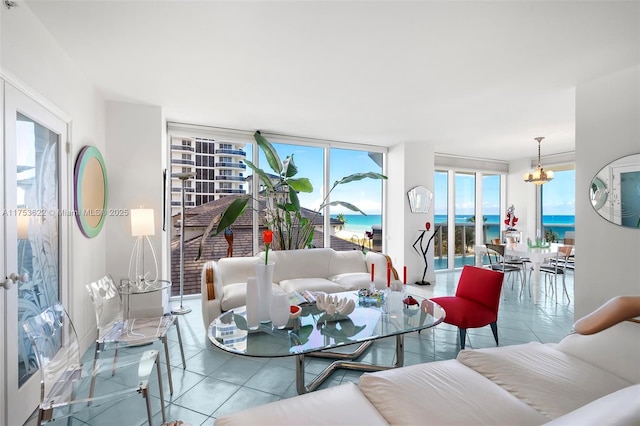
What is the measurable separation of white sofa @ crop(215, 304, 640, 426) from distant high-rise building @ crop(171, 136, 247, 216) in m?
3.95

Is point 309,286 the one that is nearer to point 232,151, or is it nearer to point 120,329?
point 120,329

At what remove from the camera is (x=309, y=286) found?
11.5 feet

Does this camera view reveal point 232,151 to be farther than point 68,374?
Yes

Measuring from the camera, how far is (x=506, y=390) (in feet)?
4.65

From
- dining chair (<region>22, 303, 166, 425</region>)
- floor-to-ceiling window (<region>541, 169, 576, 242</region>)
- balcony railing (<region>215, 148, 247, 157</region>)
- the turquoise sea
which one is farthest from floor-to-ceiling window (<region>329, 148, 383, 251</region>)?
dining chair (<region>22, 303, 166, 425</region>)

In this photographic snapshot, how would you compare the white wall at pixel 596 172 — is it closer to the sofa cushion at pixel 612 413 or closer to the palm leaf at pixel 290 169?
the sofa cushion at pixel 612 413

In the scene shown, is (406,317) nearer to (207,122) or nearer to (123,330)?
(123,330)

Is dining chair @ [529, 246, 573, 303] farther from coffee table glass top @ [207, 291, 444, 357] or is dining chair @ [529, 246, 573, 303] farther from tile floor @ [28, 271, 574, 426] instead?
coffee table glass top @ [207, 291, 444, 357]

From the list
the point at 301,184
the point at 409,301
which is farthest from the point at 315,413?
the point at 301,184

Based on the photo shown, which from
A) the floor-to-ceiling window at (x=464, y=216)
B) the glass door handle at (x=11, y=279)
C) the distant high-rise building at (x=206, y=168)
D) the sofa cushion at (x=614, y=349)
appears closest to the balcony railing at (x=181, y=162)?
the distant high-rise building at (x=206, y=168)

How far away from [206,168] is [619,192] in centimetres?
494

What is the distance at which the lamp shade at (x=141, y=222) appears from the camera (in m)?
3.10

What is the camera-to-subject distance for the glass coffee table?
1797 millimetres

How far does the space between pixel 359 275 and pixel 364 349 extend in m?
1.29
